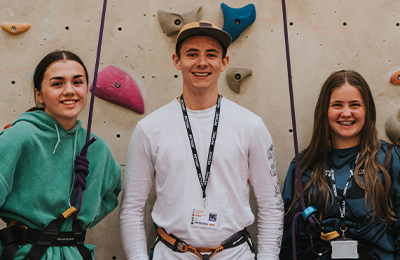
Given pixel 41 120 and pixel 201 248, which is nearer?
pixel 41 120

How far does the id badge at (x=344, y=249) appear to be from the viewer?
83.4 inches

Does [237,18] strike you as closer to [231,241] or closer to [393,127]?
[393,127]

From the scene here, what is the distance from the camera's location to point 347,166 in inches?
89.6

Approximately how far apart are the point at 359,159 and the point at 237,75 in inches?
36.1

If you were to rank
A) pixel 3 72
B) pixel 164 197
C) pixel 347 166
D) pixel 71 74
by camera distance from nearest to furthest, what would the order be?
pixel 71 74 → pixel 164 197 → pixel 347 166 → pixel 3 72

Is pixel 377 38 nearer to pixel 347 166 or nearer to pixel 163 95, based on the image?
pixel 347 166

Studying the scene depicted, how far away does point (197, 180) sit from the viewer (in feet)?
6.68

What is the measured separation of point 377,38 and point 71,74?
78.8 inches

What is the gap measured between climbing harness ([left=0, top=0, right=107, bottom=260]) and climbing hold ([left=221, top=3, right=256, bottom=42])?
121 centimetres

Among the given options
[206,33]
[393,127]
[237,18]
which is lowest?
[393,127]

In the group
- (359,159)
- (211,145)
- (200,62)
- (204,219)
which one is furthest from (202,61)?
(359,159)

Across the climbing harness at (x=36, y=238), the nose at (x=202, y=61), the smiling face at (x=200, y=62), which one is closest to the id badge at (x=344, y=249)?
the smiling face at (x=200, y=62)

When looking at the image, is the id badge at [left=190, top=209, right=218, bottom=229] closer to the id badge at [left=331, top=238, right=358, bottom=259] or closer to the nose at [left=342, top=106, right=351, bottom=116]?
the id badge at [left=331, top=238, right=358, bottom=259]

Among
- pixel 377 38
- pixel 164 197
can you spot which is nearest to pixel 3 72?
pixel 164 197
